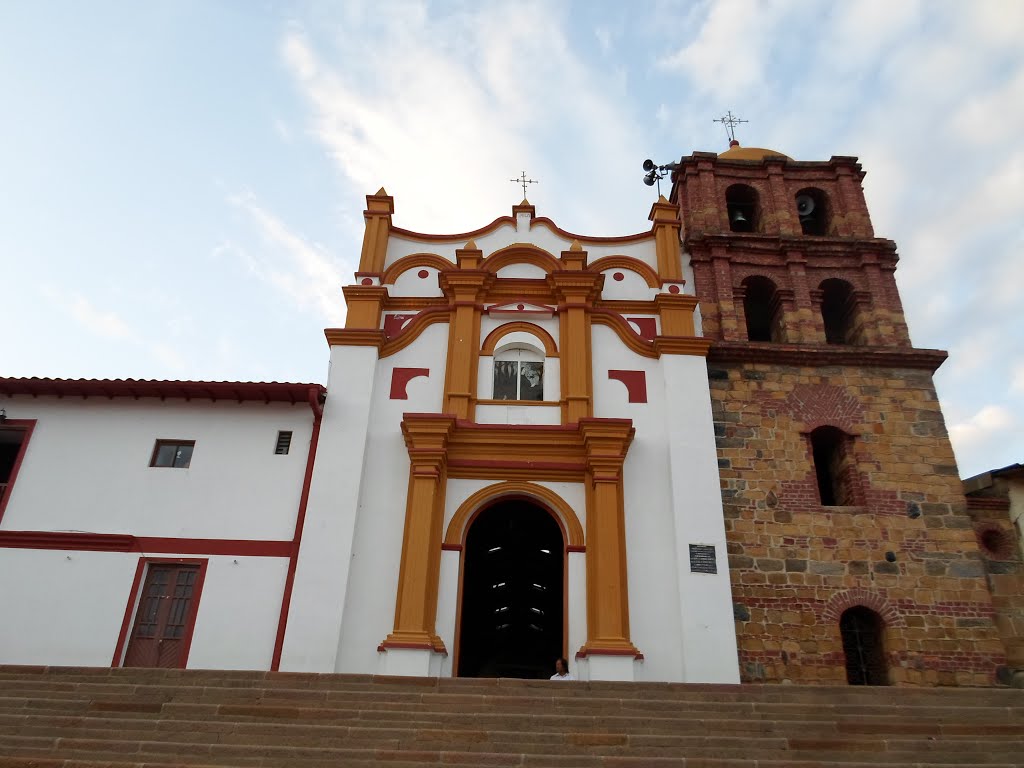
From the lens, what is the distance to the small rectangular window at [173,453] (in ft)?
45.3

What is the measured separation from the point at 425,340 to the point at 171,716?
26.7 ft

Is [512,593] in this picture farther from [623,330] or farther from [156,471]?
[156,471]

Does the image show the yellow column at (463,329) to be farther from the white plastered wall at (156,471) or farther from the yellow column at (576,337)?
the white plastered wall at (156,471)

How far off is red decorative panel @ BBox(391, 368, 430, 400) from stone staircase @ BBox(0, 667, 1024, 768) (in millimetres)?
5845

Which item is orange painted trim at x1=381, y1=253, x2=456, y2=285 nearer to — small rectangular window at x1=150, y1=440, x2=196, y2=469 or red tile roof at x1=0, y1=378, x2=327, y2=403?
red tile roof at x1=0, y1=378, x2=327, y2=403

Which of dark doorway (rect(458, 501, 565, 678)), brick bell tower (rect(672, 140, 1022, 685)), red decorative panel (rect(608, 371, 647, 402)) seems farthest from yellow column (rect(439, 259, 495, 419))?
brick bell tower (rect(672, 140, 1022, 685))

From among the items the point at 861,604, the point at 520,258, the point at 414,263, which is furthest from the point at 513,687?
the point at 414,263

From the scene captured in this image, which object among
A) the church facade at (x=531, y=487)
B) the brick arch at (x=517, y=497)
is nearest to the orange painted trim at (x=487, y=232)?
the church facade at (x=531, y=487)

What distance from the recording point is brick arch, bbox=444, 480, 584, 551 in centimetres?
1298

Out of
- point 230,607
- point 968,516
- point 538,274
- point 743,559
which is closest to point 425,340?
point 538,274

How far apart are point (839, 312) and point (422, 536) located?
1092 centimetres

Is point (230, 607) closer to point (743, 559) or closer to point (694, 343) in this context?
point (743, 559)

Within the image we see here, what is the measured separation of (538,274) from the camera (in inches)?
635

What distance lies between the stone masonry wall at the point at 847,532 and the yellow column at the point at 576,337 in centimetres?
255
